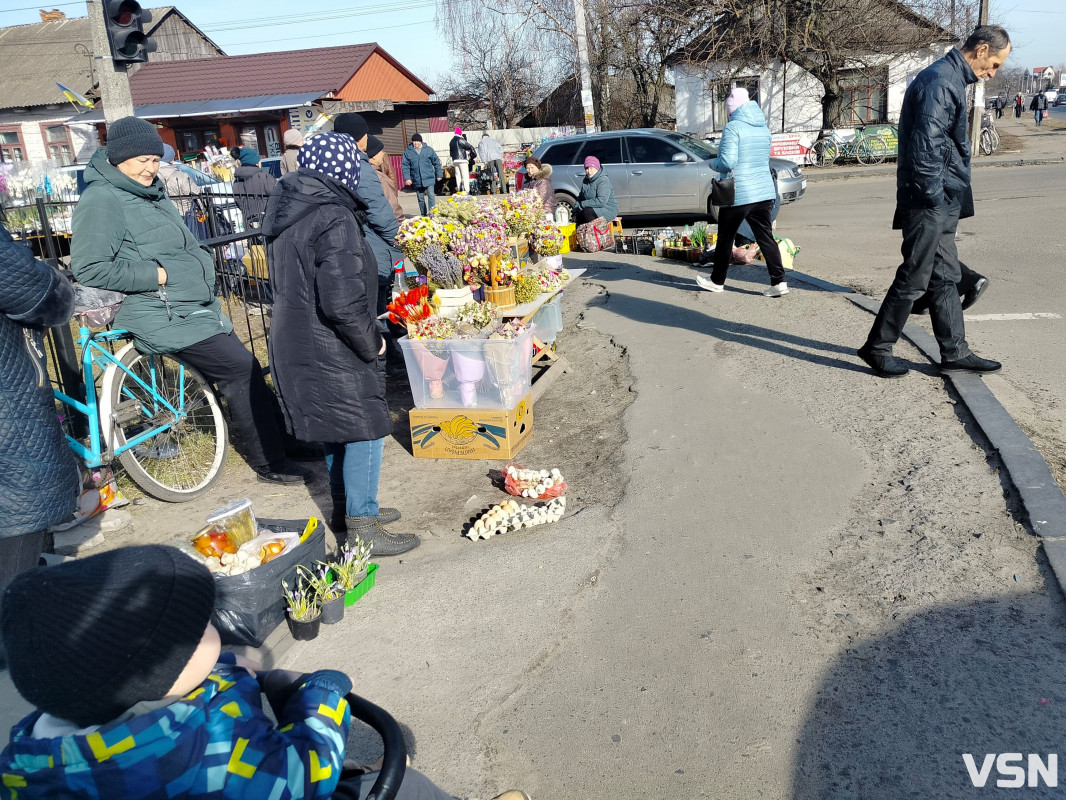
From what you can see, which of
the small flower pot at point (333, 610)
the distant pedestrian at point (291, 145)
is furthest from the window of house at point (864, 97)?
the small flower pot at point (333, 610)

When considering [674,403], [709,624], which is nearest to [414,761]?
[709,624]

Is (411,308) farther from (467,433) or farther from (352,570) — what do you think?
(352,570)

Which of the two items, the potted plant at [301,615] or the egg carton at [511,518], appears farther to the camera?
the egg carton at [511,518]

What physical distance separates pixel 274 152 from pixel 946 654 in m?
34.0

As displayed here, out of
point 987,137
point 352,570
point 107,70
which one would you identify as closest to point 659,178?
point 107,70

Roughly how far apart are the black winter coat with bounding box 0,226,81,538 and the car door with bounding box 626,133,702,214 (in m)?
13.0

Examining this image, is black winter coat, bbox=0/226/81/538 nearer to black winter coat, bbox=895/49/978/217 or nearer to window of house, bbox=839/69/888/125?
black winter coat, bbox=895/49/978/217

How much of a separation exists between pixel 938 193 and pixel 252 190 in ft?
25.8

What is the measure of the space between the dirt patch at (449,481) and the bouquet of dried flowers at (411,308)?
0.93 m

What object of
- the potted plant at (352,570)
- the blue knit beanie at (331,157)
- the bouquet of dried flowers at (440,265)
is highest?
the blue knit beanie at (331,157)

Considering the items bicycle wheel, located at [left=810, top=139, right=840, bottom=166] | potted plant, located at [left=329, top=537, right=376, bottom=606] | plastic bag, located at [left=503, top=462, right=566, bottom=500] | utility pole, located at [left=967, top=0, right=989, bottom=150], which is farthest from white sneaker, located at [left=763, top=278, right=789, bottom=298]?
bicycle wheel, located at [left=810, top=139, right=840, bottom=166]

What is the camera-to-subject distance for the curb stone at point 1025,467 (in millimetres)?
3695

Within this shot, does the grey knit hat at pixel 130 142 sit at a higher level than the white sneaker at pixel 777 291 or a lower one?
higher

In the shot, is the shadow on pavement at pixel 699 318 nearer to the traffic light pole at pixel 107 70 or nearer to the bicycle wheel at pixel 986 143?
the traffic light pole at pixel 107 70
